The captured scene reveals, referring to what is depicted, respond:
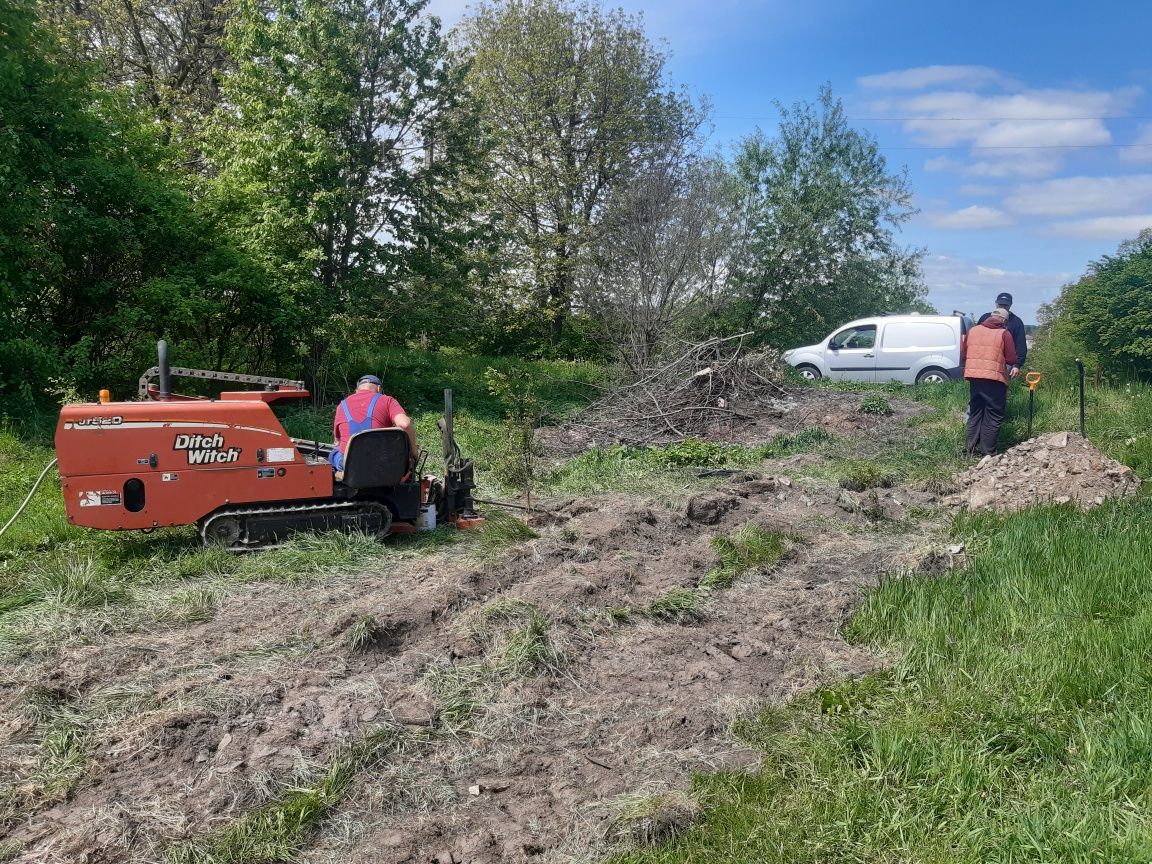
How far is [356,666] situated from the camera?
16.6ft

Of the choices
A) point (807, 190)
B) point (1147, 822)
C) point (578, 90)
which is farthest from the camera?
point (807, 190)

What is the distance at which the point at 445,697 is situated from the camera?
4.63 m

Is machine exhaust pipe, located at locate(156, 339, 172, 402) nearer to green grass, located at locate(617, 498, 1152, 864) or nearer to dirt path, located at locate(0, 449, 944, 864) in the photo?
dirt path, located at locate(0, 449, 944, 864)

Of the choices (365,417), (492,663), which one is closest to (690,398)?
(365,417)

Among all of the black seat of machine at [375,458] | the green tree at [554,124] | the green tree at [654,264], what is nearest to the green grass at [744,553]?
the black seat of machine at [375,458]

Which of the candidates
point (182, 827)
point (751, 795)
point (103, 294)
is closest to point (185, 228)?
A: point (103, 294)

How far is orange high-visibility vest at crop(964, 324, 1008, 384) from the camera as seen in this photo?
10469 millimetres

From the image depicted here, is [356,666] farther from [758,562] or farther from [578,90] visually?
[578,90]

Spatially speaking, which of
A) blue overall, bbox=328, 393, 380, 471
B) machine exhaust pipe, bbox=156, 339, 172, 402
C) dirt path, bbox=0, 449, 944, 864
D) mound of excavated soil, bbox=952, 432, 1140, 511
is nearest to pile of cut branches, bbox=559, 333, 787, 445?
mound of excavated soil, bbox=952, 432, 1140, 511

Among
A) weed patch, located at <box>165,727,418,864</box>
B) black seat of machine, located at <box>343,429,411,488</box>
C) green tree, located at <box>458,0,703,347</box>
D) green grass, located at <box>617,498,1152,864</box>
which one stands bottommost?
weed patch, located at <box>165,727,418,864</box>

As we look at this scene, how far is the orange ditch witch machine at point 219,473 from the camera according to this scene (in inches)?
263

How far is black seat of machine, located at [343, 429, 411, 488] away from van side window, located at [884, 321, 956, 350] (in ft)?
45.2

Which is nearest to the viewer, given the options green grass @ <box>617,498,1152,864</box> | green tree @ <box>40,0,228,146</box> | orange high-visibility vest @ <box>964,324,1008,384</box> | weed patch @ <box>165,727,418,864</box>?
green grass @ <box>617,498,1152,864</box>

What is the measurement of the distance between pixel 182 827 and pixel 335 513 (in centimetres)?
406
